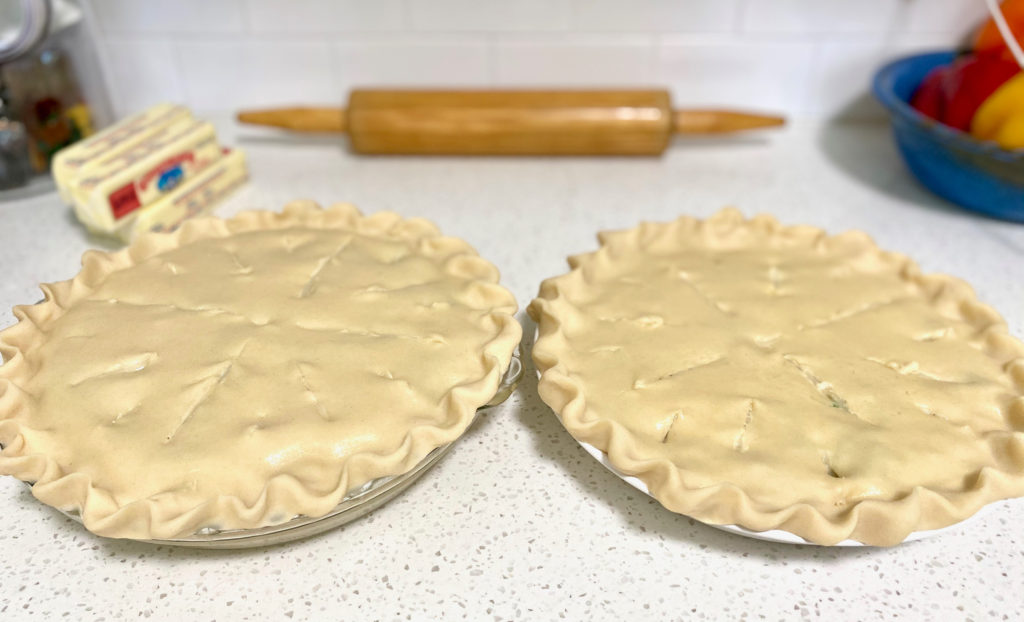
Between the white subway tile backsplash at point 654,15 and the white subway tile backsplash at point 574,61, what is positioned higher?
the white subway tile backsplash at point 654,15

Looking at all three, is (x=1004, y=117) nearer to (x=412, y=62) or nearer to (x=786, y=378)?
(x=786, y=378)

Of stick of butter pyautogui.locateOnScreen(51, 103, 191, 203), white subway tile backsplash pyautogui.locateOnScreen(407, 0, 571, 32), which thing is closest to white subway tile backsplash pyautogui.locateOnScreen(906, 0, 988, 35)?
white subway tile backsplash pyautogui.locateOnScreen(407, 0, 571, 32)

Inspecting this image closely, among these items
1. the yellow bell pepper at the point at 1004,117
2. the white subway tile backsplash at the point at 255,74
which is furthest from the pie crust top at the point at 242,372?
the yellow bell pepper at the point at 1004,117

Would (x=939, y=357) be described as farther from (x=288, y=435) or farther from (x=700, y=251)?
(x=288, y=435)

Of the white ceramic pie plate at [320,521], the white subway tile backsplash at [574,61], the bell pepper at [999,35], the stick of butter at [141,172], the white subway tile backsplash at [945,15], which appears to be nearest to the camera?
the white ceramic pie plate at [320,521]

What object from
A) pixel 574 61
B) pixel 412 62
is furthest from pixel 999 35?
pixel 412 62

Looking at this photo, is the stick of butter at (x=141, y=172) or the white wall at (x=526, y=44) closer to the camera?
the stick of butter at (x=141, y=172)

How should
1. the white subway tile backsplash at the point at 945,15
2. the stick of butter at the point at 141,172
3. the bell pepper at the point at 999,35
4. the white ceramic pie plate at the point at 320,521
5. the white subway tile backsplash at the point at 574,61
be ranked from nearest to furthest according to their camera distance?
the white ceramic pie plate at the point at 320,521 < the stick of butter at the point at 141,172 < the bell pepper at the point at 999,35 < the white subway tile backsplash at the point at 945,15 < the white subway tile backsplash at the point at 574,61

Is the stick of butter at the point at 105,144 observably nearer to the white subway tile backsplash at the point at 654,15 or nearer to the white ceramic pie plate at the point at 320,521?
the white ceramic pie plate at the point at 320,521
